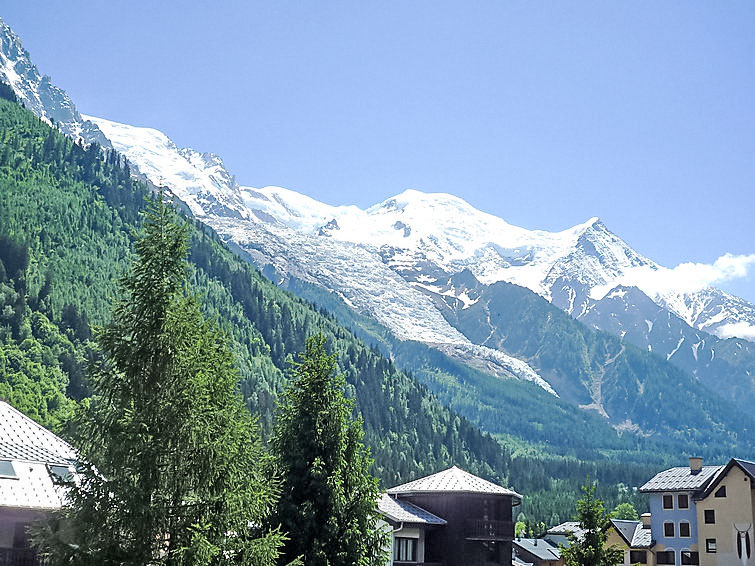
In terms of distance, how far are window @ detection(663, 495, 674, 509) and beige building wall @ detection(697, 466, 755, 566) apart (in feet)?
27.1

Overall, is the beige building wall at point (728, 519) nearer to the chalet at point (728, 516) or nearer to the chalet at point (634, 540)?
the chalet at point (728, 516)

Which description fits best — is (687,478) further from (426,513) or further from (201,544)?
(201,544)

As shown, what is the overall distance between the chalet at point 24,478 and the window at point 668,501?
295ft

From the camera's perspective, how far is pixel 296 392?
47.3 m

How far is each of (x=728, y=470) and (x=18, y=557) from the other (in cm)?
8483

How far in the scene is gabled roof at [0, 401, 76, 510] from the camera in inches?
1687

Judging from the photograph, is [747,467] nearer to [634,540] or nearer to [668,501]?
[668,501]

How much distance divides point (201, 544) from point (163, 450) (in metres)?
3.24

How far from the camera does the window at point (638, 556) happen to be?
411ft

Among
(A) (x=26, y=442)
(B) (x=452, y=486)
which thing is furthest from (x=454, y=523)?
(A) (x=26, y=442)

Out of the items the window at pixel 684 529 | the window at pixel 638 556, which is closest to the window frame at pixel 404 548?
the window at pixel 684 529

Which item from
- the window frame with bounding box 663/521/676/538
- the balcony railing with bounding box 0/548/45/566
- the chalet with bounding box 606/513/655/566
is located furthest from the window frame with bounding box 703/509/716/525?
the balcony railing with bounding box 0/548/45/566

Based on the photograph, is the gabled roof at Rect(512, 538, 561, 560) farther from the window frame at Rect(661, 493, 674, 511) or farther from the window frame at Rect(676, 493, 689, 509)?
the window frame at Rect(676, 493, 689, 509)

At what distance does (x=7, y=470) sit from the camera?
1754 inches
